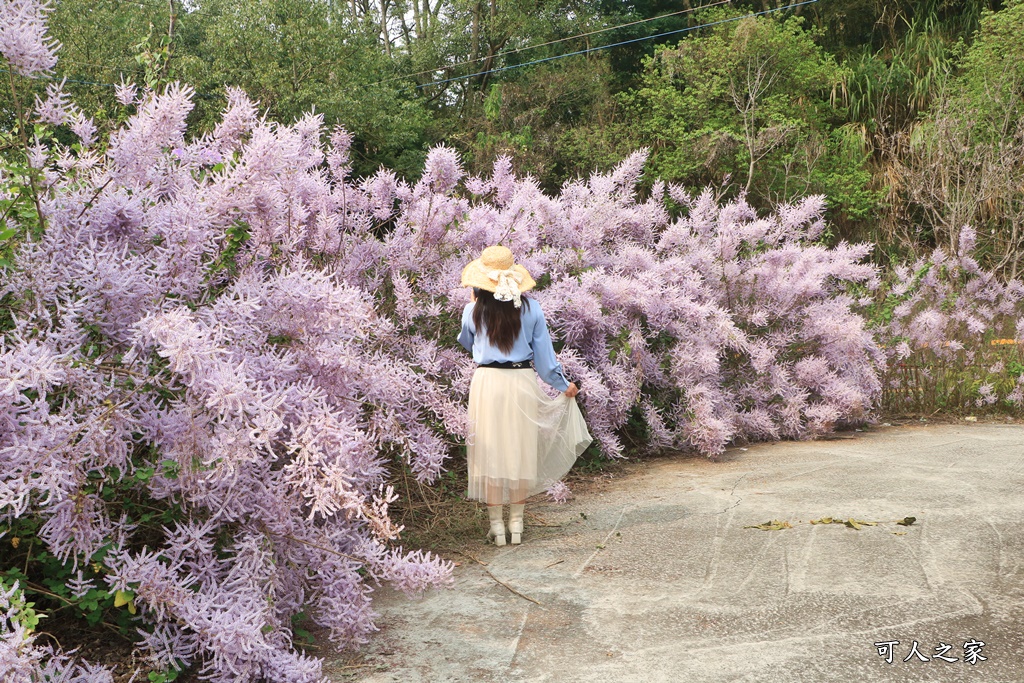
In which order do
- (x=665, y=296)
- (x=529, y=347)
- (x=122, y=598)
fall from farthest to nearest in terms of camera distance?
1. (x=665, y=296)
2. (x=529, y=347)
3. (x=122, y=598)

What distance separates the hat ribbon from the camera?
5445mm

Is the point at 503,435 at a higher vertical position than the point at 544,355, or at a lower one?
lower

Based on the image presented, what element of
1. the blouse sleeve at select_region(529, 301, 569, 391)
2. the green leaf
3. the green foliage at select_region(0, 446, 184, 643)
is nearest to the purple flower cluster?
the green foliage at select_region(0, 446, 184, 643)

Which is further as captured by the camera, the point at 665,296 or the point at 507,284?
the point at 665,296

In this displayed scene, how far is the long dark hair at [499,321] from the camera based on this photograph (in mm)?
5473

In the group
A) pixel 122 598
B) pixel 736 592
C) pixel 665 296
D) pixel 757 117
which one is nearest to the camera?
pixel 122 598

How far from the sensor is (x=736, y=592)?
4.46 meters

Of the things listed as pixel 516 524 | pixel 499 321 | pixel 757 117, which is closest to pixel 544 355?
pixel 499 321

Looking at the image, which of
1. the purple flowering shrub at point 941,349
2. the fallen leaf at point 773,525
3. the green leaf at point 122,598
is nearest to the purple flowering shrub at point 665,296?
the purple flowering shrub at point 941,349

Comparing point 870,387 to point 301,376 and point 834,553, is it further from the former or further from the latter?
point 301,376

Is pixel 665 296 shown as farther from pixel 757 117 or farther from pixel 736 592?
pixel 757 117

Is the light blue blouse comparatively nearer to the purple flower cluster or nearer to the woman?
the woman

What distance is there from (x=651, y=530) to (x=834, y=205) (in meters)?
19.1

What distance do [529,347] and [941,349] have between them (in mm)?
7432
